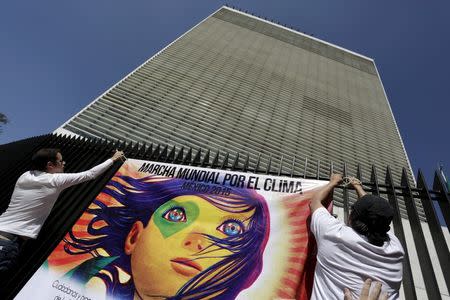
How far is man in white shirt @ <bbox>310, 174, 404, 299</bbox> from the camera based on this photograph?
2.03 metres

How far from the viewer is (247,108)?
11594mm

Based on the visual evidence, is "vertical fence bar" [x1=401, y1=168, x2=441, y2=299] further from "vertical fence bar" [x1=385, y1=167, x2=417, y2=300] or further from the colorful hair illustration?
the colorful hair illustration

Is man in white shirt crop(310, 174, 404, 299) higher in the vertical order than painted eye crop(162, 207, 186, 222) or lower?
lower

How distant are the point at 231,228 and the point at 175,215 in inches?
24.4

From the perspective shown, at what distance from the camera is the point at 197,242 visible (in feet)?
10.7

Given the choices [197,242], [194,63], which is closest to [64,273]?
[197,242]

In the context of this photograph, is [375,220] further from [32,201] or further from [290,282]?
[32,201]

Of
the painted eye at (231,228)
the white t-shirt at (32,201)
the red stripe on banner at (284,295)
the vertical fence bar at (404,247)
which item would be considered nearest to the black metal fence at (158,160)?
the vertical fence bar at (404,247)

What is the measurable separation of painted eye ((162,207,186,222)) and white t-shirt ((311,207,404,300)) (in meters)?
1.64

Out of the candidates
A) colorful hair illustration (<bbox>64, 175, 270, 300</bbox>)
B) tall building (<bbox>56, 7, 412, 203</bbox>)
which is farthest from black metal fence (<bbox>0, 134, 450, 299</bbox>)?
tall building (<bbox>56, 7, 412, 203</bbox>)

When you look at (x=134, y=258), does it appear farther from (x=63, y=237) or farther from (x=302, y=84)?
(x=302, y=84)

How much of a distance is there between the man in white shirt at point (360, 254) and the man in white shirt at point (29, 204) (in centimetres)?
236

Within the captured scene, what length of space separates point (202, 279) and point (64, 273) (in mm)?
1312

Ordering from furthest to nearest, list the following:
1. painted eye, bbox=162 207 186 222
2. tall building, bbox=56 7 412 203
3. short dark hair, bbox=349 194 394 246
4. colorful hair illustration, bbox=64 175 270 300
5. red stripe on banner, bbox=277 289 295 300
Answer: tall building, bbox=56 7 412 203, painted eye, bbox=162 207 186 222, colorful hair illustration, bbox=64 175 270 300, red stripe on banner, bbox=277 289 295 300, short dark hair, bbox=349 194 394 246
